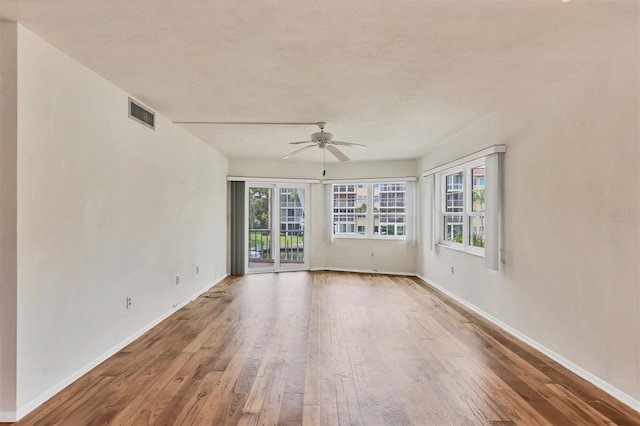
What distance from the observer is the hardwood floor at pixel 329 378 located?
2164 mm

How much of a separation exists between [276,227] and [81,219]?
15.9 ft

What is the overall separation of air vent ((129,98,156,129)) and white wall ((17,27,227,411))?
0.27ft

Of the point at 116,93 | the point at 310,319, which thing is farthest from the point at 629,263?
the point at 116,93

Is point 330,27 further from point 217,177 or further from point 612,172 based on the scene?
point 217,177

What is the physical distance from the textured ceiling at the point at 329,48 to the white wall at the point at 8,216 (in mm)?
235

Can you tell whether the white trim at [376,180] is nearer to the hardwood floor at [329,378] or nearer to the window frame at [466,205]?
the window frame at [466,205]

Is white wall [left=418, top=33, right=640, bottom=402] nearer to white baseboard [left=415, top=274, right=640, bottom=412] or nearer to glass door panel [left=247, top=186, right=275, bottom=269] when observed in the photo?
white baseboard [left=415, top=274, right=640, bottom=412]

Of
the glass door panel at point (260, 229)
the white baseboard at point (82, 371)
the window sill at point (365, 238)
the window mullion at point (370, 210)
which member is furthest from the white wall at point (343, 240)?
the white baseboard at point (82, 371)

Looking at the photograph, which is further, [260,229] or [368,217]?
[368,217]

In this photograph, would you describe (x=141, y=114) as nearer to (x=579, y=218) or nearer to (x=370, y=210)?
(x=579, y=218)

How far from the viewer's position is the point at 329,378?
8.64ft

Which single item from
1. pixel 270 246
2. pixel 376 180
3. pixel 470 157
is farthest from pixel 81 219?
pixel 376 180

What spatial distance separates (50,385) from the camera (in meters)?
2.36

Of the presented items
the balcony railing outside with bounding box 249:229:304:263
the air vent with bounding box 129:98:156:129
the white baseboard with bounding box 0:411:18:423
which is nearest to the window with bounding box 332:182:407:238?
the balcony railing outside with bounding box 249:229:304:263
